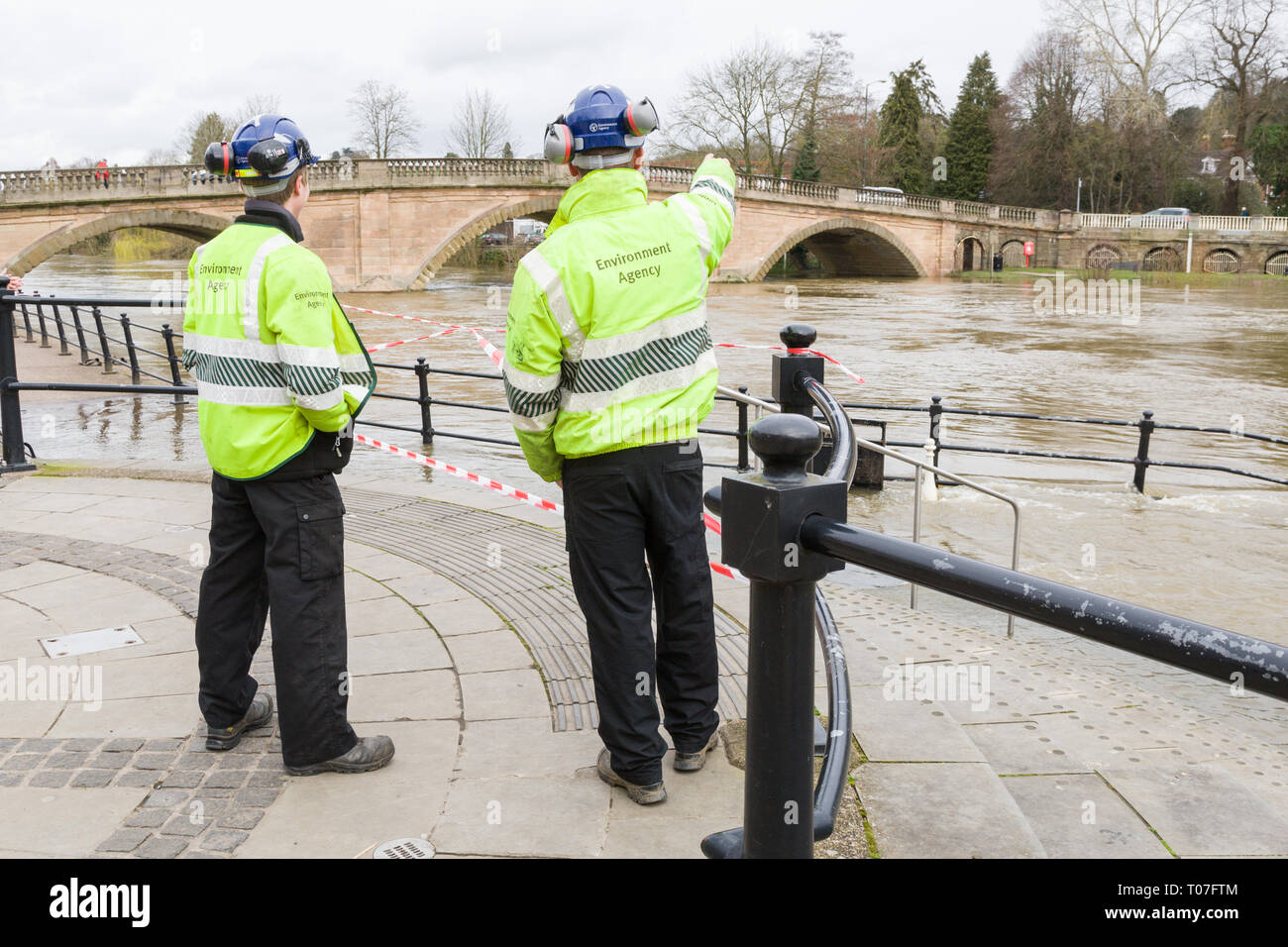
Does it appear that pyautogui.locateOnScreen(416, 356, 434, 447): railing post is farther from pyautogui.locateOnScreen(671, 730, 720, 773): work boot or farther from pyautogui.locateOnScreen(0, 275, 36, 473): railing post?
pyautogui.locateOnScreen(671, 730, 720, 773): work boot

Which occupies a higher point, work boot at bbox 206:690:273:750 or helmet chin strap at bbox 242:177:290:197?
helmet chin strap at bbox 242:177:290:197

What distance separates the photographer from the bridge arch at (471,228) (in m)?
42.5

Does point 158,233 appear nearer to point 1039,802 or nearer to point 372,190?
point 372,190

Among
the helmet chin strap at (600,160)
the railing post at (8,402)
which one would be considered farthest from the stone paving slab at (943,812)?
the railing post at (8,402)

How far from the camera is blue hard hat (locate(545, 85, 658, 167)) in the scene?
10.3 ft

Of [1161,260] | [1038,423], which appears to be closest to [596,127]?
[1038,423]

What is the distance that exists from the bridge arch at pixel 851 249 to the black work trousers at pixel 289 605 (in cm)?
4840

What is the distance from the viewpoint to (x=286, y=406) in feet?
10.9

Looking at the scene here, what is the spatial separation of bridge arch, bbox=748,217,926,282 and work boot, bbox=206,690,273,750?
158 feet

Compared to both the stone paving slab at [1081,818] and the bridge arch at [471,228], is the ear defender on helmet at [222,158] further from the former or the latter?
the bridge arch at [471,228]

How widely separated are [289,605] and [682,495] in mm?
1215

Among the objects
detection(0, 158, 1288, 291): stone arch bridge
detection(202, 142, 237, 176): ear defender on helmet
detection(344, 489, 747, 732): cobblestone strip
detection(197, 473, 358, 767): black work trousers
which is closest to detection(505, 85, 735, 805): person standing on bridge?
detection(344, 489, 747, 732): cobblestone strip

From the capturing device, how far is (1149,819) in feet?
10.6

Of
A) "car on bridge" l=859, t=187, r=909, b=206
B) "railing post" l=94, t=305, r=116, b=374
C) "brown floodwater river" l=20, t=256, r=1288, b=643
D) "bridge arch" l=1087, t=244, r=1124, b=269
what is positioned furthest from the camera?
"bridge arch" l=1087, t=244, r=1124, b=269
